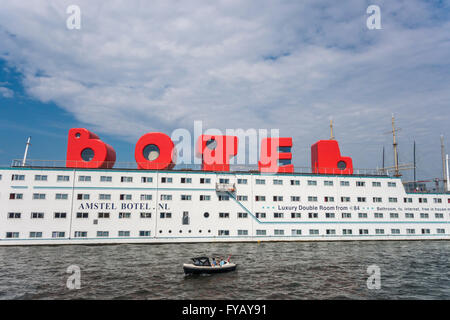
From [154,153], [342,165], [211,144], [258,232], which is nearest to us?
[258,232]

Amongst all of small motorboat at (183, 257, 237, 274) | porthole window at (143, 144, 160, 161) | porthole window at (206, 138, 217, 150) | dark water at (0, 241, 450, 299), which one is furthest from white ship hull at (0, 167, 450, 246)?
small motorboat at (183, 257, 237, 274)

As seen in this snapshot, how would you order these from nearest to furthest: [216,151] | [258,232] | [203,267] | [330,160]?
[203,267], [258,232], [216,151], [330,160]

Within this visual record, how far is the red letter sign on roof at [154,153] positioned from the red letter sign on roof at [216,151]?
5020mm

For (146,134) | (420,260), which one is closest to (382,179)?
(420,260)

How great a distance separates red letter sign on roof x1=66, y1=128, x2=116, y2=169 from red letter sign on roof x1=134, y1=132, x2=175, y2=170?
5.10 meters

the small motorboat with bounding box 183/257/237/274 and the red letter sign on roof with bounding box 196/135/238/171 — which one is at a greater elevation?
the red letter sign on roof with bounding box 196/135/238/171

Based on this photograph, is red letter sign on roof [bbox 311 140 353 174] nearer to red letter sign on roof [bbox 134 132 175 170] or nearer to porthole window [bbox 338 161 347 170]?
porthole window [bbox 338 161 347 170]

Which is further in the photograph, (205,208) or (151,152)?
(151,152)

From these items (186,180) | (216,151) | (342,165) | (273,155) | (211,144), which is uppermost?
(211,144)

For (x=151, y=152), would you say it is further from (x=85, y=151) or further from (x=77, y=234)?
(x=77, y=234)

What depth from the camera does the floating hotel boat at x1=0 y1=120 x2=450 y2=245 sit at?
128ft

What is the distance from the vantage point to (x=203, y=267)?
25.0 meters

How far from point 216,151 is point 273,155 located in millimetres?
10628

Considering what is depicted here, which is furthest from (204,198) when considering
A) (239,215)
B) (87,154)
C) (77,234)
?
(87,154)
